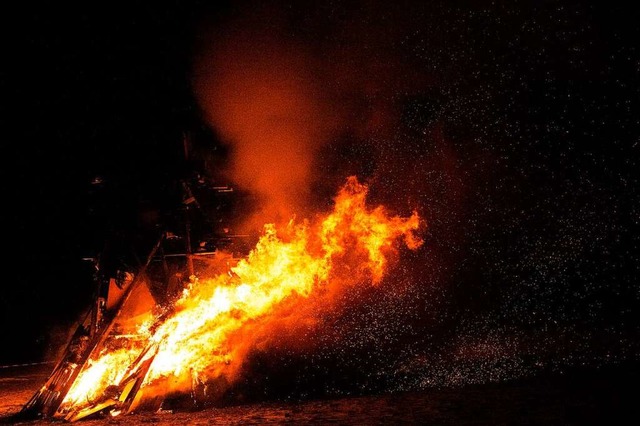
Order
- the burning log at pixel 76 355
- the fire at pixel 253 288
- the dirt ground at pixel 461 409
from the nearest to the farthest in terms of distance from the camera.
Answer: the dirt ground at pixel 461 409 → the burning log at pixel 76 355 → the fire at pixel 253 288

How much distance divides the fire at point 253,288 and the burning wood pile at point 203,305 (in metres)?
0.02

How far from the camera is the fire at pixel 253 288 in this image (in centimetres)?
660

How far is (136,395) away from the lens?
6199 millimetres

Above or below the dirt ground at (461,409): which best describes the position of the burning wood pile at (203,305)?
above

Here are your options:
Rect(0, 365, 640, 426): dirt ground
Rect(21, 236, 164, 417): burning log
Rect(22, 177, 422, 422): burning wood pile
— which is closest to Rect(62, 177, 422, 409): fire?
Rect(22, 177, 422, 422): burning wood pile

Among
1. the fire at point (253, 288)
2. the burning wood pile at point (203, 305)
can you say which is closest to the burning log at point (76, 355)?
the burning wood pile at point (203, 305)

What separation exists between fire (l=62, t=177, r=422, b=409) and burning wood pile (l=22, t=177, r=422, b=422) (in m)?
0.02

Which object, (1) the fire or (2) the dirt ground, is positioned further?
(1) the fire

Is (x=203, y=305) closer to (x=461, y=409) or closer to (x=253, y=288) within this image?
(x=253, y=288)

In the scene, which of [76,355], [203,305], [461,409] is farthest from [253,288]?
[461,409]

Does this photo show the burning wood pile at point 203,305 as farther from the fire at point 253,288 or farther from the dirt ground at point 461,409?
the dirt ground at point 461,409

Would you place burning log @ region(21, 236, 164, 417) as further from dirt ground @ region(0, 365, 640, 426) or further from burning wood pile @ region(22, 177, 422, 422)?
dirt ground @ region(0, 365, 640, 426)

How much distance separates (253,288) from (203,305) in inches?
34.7

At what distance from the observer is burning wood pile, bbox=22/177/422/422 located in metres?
6.41
